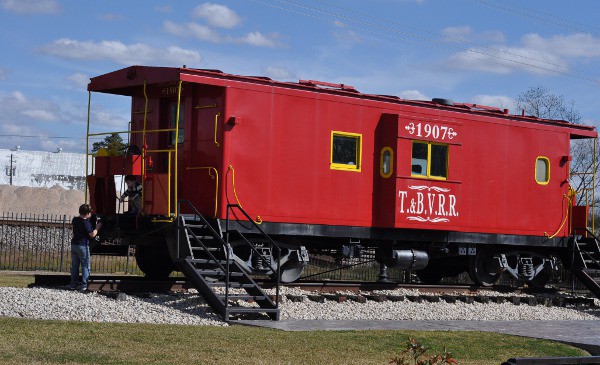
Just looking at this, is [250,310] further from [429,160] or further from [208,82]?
[429,160]

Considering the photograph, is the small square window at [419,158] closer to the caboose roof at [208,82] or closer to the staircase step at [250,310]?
the caboose roof at [208,82]

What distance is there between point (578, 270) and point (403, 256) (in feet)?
16.3

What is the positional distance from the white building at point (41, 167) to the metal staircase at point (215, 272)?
76232 millimetres

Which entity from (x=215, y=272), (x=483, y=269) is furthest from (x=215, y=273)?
(x=483, y=269)

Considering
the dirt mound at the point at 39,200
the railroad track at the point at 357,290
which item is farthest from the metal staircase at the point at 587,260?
the dirt mound at the point at 39,200

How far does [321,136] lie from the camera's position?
18391 mm

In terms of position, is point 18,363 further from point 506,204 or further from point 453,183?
point 506,204

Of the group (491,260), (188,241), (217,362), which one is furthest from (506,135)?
(217,362)

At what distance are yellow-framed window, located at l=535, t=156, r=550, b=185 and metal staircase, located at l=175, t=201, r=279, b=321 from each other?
326 inches

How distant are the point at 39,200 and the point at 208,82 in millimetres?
51525

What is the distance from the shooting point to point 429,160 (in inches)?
776

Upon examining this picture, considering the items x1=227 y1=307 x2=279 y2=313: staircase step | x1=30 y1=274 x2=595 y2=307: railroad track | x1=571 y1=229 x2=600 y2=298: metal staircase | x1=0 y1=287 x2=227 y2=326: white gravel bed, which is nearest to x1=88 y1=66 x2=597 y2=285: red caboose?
x1=30 y1=274 x2=595 y2=307: railroad track

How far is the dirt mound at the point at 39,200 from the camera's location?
64.8 meters

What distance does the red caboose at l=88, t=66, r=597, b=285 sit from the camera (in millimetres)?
17328
